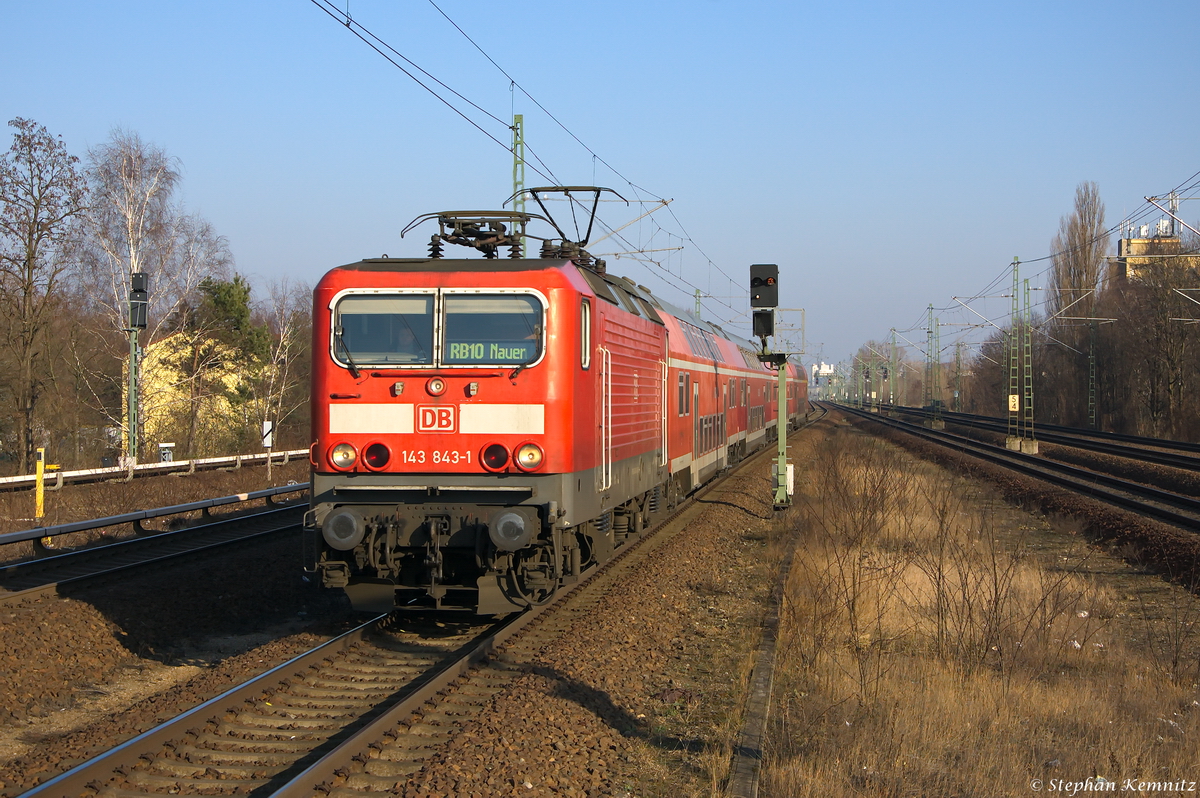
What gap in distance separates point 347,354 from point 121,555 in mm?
6590

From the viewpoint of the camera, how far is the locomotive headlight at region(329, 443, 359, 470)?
8.26m

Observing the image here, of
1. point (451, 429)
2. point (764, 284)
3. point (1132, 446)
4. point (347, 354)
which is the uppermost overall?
point (764, 284)

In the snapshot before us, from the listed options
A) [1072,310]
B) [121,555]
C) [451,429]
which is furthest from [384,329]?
[1072,310]

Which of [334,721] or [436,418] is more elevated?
[436,418]

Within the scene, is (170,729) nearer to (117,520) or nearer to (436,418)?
(436,418)

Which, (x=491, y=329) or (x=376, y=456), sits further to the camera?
(x=491, y=329)

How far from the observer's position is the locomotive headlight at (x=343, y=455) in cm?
826

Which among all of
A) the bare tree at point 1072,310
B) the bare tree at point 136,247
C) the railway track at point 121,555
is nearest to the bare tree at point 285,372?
the bare tree at point 136,247

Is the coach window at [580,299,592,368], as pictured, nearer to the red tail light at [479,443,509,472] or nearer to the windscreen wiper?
the red tail light at [479,443,509,472]

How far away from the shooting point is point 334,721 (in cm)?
641

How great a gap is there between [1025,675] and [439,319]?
5.52m

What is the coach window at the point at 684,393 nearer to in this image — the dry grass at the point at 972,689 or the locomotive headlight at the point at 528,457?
the dry grass at the point at 972,689

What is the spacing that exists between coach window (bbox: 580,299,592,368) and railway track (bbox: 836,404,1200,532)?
11091 millimetres

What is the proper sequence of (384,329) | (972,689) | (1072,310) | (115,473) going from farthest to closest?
(1072,310)
(115,473)
(384,329)
(972,689)
